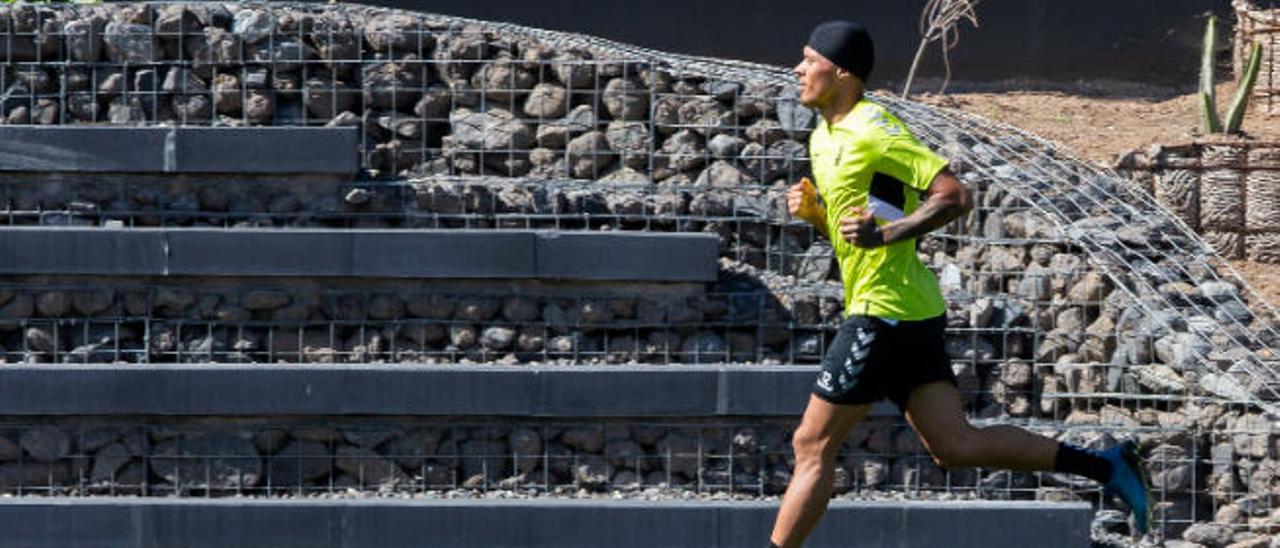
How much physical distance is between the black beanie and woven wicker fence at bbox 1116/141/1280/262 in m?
3.71

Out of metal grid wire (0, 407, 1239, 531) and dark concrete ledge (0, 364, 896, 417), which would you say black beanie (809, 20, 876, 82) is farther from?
metal grid wire (0, 407, 1239, 531)

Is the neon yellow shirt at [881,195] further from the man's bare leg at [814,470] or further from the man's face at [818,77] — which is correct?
the man's bare leg at [814,470]

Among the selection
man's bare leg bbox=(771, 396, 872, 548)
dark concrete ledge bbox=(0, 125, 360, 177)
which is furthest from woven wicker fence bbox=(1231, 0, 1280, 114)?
man's bare leg bbox=(771, 396, 872, 548)

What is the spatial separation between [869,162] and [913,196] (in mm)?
198

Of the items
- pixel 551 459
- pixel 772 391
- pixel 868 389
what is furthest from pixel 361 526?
pixel 868 389

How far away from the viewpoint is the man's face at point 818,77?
7441 mm

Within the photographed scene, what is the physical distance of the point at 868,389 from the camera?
23.9ft

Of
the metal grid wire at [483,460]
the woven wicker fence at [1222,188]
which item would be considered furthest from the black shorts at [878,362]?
the woven wicker fence at [1222,188]

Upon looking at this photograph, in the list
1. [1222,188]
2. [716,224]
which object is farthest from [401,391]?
[1222,188]

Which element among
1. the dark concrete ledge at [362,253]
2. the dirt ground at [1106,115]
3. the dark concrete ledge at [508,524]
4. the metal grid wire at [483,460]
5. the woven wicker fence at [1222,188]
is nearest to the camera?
the dark concrete ledge at [508,524]

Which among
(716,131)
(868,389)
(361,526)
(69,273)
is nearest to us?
(868,389)

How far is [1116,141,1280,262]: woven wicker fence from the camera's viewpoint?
35.7 ft

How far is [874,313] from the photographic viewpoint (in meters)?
7.31

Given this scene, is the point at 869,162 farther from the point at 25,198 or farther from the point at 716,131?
the point at 25,198
